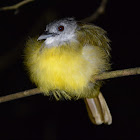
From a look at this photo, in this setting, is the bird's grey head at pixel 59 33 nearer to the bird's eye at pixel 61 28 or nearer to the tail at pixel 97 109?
the bird's eye at pixel 61 28

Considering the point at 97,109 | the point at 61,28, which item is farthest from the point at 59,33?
the point at 97,109

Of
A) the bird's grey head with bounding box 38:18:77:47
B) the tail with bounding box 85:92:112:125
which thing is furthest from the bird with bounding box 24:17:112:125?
the tail with bounding box 85:92:112:125

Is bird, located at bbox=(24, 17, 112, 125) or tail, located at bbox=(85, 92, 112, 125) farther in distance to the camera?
tail, located at bbox=(85, 92, 112, 125)

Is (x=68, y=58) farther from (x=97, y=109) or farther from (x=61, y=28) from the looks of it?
(x=97, y=109)

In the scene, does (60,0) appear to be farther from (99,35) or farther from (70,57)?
(70,57)

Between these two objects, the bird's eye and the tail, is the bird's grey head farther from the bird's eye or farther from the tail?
the tail

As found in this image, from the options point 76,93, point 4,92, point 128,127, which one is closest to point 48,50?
point 76,93

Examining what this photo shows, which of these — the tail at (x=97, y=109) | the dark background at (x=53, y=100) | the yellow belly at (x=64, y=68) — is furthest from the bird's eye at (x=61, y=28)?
the dark background at (x=53, y=100)
